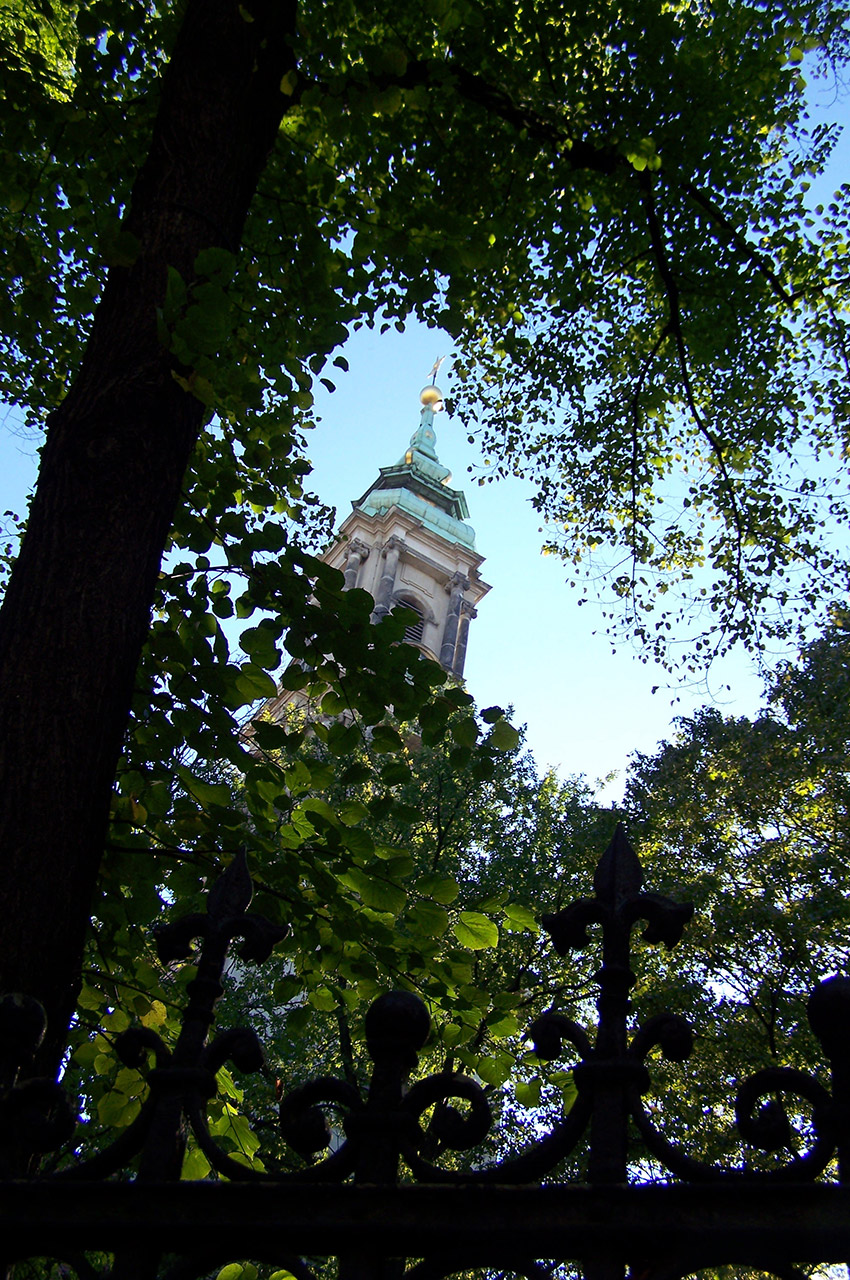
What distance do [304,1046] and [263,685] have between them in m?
14.2

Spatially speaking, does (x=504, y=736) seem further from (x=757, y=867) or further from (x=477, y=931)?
(x=757, y=867)

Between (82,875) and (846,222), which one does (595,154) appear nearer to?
(846,222)

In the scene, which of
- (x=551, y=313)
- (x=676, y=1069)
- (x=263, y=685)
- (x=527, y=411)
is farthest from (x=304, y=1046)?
(x=263, y=685)

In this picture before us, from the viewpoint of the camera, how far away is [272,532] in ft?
14.1

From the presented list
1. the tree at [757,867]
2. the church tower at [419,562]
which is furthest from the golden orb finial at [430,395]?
the tree at [757,867]

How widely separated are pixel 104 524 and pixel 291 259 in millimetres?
3694

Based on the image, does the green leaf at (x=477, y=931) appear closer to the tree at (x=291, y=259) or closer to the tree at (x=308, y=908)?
the tree at (x=308, y=908)

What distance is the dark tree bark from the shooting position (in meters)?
2.63

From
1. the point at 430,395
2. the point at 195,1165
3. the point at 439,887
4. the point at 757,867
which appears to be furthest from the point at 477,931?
the point at 430,395

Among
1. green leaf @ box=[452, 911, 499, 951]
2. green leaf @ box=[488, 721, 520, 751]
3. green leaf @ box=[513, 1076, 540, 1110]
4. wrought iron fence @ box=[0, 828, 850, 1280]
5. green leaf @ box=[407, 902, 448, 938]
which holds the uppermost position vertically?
green leaf @ box=[488, 721, 520, 751]

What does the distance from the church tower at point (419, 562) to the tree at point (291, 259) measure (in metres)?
36.0

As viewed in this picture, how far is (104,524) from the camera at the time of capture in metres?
3.14

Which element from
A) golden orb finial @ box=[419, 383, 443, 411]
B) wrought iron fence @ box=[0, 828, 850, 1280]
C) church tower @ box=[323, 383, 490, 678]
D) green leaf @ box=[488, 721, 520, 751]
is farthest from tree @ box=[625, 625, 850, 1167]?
golden orb finial @ box=[419, 383, 443, 411]

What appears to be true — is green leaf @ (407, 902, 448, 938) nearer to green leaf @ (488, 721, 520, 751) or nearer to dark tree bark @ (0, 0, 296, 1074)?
green leaf @ (488, 721, 520, 751)
